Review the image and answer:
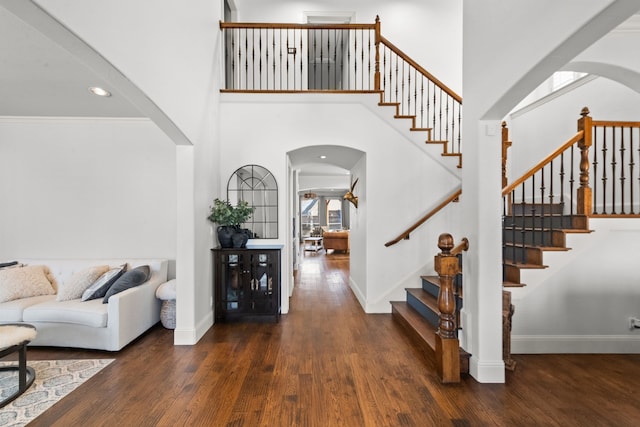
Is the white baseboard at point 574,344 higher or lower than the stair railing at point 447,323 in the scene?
lower

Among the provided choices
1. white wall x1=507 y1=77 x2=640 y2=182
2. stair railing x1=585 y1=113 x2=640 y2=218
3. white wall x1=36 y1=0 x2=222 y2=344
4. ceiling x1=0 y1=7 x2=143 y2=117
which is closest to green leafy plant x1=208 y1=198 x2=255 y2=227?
white wall x1=36 y1=0 x2=222 y2=344

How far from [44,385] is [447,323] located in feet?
10.8

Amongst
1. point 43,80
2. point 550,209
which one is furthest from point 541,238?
point 43,80

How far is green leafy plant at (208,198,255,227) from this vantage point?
3748mm

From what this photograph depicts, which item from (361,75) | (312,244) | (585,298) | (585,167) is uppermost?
(361,75)

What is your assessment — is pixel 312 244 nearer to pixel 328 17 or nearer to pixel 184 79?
pixel 328 17

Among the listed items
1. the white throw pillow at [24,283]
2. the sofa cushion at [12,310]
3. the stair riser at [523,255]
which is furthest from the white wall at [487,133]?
the white throw pillow at [24,283]

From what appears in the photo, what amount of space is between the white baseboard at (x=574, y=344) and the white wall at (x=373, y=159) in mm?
1495

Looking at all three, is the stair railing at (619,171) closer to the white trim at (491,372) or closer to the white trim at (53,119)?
the white trim at (491,372)

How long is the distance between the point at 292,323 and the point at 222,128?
2.83 metres

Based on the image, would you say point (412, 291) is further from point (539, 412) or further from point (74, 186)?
point (74, 186)

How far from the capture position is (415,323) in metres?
3.33

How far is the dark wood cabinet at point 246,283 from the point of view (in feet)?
12.4

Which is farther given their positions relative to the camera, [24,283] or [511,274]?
[24,283]
